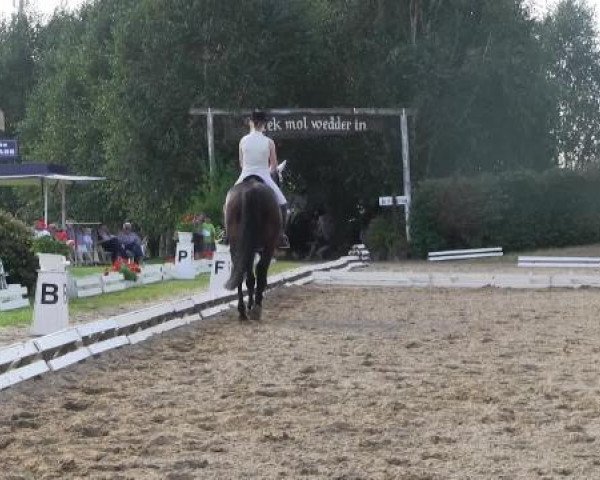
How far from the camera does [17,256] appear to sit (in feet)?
50.2

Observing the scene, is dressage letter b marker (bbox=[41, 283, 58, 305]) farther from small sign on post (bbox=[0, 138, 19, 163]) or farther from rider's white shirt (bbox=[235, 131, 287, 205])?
small sign on post (bbox=[0, 138, 19, 163])

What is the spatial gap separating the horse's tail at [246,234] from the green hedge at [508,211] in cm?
2101

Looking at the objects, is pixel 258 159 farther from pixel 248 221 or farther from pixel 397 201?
pixel 397 201

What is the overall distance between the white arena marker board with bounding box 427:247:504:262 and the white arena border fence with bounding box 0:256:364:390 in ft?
58.7

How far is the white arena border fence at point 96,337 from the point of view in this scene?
6978 millimetres

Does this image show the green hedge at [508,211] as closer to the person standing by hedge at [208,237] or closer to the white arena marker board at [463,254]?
the white arena marker board at [463,254]

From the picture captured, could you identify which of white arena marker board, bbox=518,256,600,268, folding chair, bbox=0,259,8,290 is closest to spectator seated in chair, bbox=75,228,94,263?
white arena marker board, bbox=518,256,600,268

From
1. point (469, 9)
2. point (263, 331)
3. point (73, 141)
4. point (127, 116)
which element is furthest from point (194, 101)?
point (263, 331)

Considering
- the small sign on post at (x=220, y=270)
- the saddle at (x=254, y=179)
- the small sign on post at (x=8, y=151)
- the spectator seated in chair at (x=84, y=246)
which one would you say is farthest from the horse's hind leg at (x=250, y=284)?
the small sign on post at (x=8, y=151)

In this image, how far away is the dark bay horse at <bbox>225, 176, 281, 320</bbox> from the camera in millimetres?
10547

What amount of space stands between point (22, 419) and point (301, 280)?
11.6 metres

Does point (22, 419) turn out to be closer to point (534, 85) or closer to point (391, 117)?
point (391, 117)

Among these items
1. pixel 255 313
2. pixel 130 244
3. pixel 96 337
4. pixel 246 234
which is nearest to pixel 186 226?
→ pixel 130 244

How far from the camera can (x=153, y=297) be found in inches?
591
